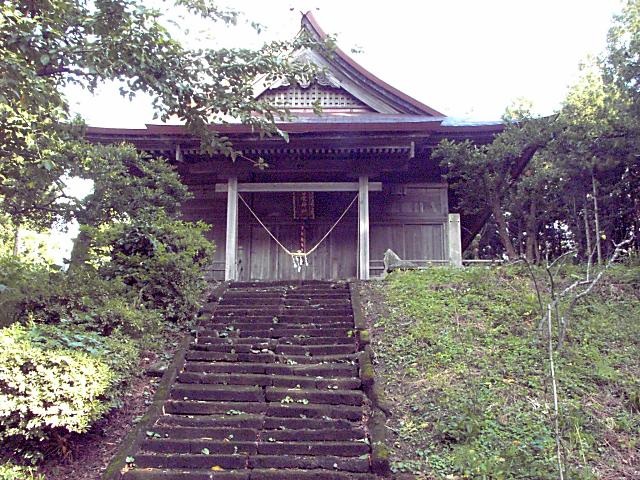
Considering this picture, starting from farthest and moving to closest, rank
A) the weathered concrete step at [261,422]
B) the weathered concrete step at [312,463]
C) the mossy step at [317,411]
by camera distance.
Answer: the mossy step at [317,411] → the weathered concrete step at [261,422] → the weathered concrete step at [312,463]

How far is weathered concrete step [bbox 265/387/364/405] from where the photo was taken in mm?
5992

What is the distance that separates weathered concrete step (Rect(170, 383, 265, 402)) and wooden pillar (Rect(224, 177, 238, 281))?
16.0ft

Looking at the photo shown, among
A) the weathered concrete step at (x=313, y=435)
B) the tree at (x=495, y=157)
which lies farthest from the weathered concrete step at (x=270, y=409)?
the tree at (x=495, y=157)

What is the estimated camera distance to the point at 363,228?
36.7ft

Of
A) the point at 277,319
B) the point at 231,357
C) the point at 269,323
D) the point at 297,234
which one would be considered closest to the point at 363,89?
the point at 297,234

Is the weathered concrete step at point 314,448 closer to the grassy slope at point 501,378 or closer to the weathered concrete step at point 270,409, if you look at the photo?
the grassy slope at point 501,378

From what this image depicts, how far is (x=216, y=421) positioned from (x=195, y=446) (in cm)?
46

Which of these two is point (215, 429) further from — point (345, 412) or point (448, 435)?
point (448, 435)

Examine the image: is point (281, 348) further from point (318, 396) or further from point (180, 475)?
point (180, 475)

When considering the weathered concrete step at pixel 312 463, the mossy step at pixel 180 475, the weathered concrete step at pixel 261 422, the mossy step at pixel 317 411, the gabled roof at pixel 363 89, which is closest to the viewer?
the mossy step at pixel 180 475

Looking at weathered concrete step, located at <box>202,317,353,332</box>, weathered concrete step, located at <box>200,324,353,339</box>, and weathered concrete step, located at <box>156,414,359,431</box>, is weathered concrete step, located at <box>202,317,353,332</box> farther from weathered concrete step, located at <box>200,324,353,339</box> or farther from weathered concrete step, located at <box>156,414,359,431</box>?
weathered concrete step, located at <box>156,414,359,431</box>

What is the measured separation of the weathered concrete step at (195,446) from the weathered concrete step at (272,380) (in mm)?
1206

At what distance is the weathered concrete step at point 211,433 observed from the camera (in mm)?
5391

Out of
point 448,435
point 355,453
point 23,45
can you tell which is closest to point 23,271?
point 23,45
